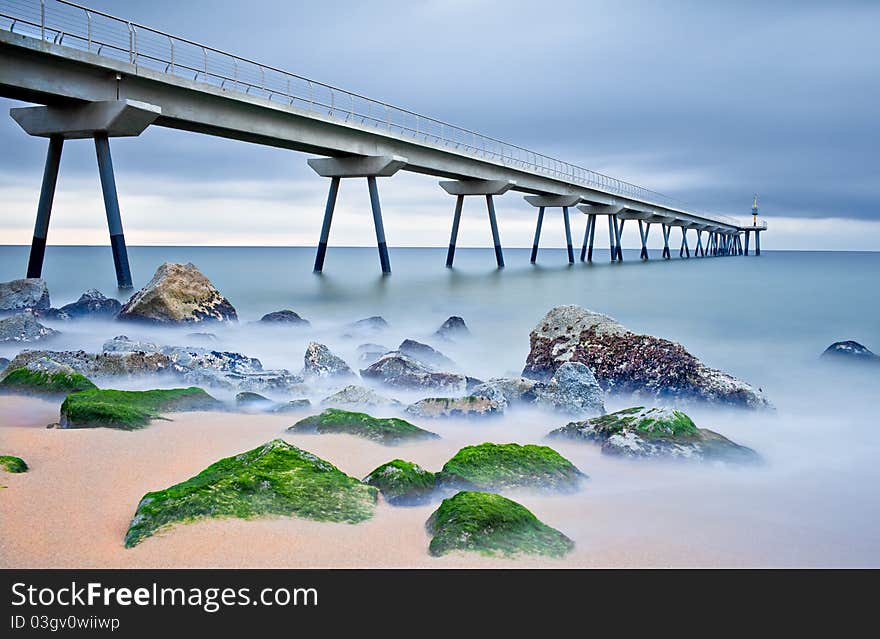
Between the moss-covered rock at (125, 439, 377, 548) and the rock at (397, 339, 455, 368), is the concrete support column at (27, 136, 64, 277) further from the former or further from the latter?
the moss-covered rock at (125, 439, 377, 548)

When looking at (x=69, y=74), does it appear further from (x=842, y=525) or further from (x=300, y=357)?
(x=842, y=525)


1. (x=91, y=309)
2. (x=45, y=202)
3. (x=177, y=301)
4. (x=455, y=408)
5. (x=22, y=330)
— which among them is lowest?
(x=455, y=408)

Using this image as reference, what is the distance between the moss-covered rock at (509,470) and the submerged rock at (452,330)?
7.64m

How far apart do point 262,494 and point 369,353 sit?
6503 millimetres

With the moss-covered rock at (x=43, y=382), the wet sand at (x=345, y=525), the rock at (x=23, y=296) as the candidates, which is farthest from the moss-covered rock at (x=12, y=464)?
the rock at (x=23, y=296)

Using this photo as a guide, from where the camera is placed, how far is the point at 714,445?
5367 millimetres

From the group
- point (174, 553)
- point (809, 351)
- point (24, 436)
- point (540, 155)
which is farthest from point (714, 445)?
point (540, 155)

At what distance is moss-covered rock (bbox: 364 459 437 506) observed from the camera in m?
4.21

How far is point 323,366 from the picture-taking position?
839 centimetres

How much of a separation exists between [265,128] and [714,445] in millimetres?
19969

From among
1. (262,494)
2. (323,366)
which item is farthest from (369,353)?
(262,494)

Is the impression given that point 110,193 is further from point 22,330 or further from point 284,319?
point 22,330

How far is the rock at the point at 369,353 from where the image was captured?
1015cm

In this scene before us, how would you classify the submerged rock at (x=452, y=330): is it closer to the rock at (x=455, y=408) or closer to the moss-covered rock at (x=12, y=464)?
the rock at (x=455, y=408)
